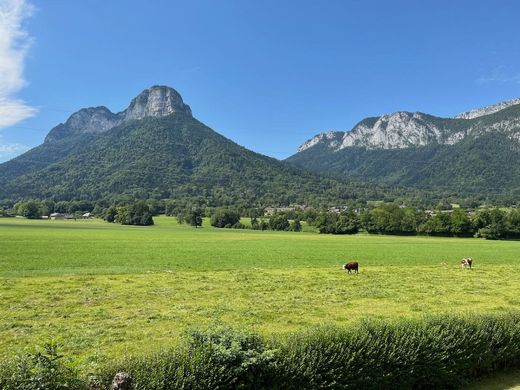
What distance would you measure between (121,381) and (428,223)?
12140 centimetres

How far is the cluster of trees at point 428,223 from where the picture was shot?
10531cm

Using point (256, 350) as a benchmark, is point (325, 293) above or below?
below

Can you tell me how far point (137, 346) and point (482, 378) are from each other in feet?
36.1

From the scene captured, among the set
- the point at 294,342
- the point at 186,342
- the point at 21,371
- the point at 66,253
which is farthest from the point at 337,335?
the point at 66,253

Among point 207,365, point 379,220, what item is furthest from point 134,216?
point 207,365

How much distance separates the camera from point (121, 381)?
6.83m

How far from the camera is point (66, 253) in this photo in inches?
1795

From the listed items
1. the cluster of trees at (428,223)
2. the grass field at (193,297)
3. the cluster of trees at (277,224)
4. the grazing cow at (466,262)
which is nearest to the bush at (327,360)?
the grass field at (193,297)

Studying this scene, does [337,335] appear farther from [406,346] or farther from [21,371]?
[21,371]

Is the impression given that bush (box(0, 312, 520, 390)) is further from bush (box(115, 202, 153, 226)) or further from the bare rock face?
bush (box(115, 202, 153, 226))

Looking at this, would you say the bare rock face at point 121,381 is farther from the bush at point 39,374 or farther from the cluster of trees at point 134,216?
the cluster of trees at point 134,216

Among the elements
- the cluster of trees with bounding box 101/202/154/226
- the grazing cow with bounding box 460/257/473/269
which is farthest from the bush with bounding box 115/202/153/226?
the grazing cow with bounding box 460/257/473/269

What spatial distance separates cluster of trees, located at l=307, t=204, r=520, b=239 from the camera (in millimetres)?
105312

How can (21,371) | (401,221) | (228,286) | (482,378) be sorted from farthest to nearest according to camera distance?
(401,221), (228,286), (482,378), (21,371)
